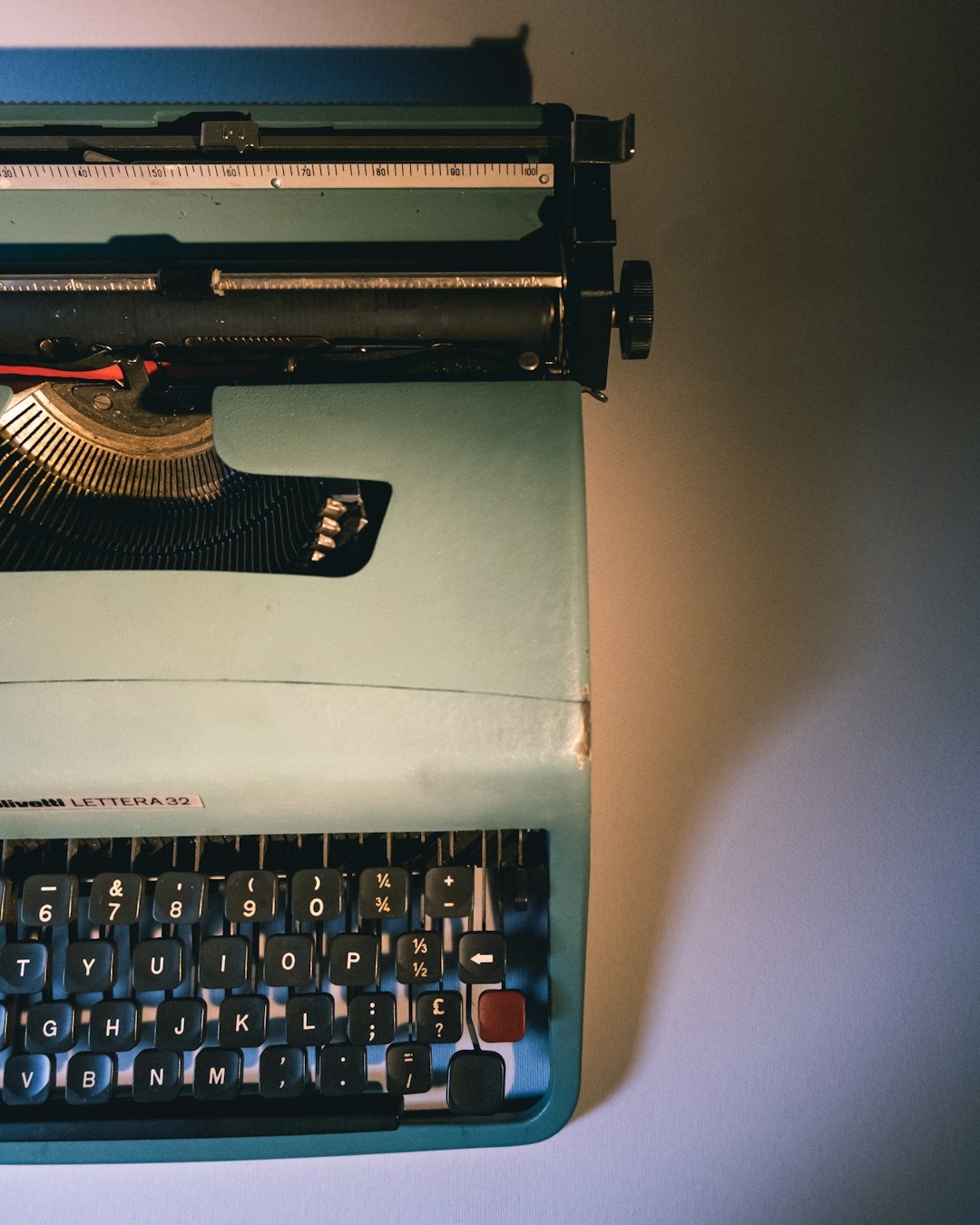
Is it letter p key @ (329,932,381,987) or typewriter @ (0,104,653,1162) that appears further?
letter p key @ (329,932,381,987)

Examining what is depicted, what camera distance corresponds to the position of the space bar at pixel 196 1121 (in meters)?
1.11

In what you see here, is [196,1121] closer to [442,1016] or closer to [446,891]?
Result: [442,1016]

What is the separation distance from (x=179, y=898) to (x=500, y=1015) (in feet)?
1.43

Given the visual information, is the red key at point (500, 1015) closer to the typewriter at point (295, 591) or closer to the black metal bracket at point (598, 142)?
the typewriter at point (295, 591)

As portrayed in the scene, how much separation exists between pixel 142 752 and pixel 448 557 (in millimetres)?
395

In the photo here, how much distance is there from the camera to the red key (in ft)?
3.54

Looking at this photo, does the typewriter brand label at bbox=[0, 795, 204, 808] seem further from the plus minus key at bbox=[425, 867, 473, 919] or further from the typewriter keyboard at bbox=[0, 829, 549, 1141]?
the plus minus key at bbox=[425, 867, 473, 919]

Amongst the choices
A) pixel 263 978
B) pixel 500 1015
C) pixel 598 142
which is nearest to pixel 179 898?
pixel 263 978

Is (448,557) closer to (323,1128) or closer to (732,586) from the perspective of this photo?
(732,586)

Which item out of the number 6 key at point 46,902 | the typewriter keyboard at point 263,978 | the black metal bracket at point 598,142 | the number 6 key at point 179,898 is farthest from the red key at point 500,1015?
the black metal bracket at point 598,142

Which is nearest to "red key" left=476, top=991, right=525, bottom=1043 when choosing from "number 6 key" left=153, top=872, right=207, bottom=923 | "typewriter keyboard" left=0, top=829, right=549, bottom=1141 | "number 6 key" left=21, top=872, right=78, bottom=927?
"typewriter keyboard" left=0, top=829, right=549, bottom=1141

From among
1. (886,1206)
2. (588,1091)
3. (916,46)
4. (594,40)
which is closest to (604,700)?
(588,1091)

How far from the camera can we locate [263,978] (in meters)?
1.04

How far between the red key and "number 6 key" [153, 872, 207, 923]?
0.38m
